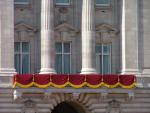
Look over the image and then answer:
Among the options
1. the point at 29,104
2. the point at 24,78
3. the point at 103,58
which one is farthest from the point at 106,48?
the point at 29,104

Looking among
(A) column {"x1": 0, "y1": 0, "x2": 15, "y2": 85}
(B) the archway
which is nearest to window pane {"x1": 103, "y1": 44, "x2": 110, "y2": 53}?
(B) the archway

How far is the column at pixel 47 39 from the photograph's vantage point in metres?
81.1

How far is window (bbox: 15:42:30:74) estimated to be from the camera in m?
82.6

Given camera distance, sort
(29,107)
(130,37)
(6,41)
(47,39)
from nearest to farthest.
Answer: (29,107) → (6,41) → (47,39) → (130,37)

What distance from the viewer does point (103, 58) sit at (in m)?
84.3

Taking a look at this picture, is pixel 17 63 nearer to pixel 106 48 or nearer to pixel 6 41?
pixel 6 41

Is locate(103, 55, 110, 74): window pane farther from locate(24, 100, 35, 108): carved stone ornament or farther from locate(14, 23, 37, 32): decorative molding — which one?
locate(24, 100, 35, 108): carved stone ornament

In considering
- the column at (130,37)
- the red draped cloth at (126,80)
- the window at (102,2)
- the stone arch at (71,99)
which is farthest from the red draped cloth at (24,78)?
the window at (102,2)

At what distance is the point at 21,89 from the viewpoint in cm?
7888

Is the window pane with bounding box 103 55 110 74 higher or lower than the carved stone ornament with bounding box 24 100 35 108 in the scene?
higher

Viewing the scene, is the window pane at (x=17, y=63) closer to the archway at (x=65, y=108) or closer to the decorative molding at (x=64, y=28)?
the decorative molding at (x=64, y=28)

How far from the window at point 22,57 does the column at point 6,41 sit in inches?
91.4

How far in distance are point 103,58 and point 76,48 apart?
9.43 feet

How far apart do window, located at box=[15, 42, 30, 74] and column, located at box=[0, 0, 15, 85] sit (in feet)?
7.62
